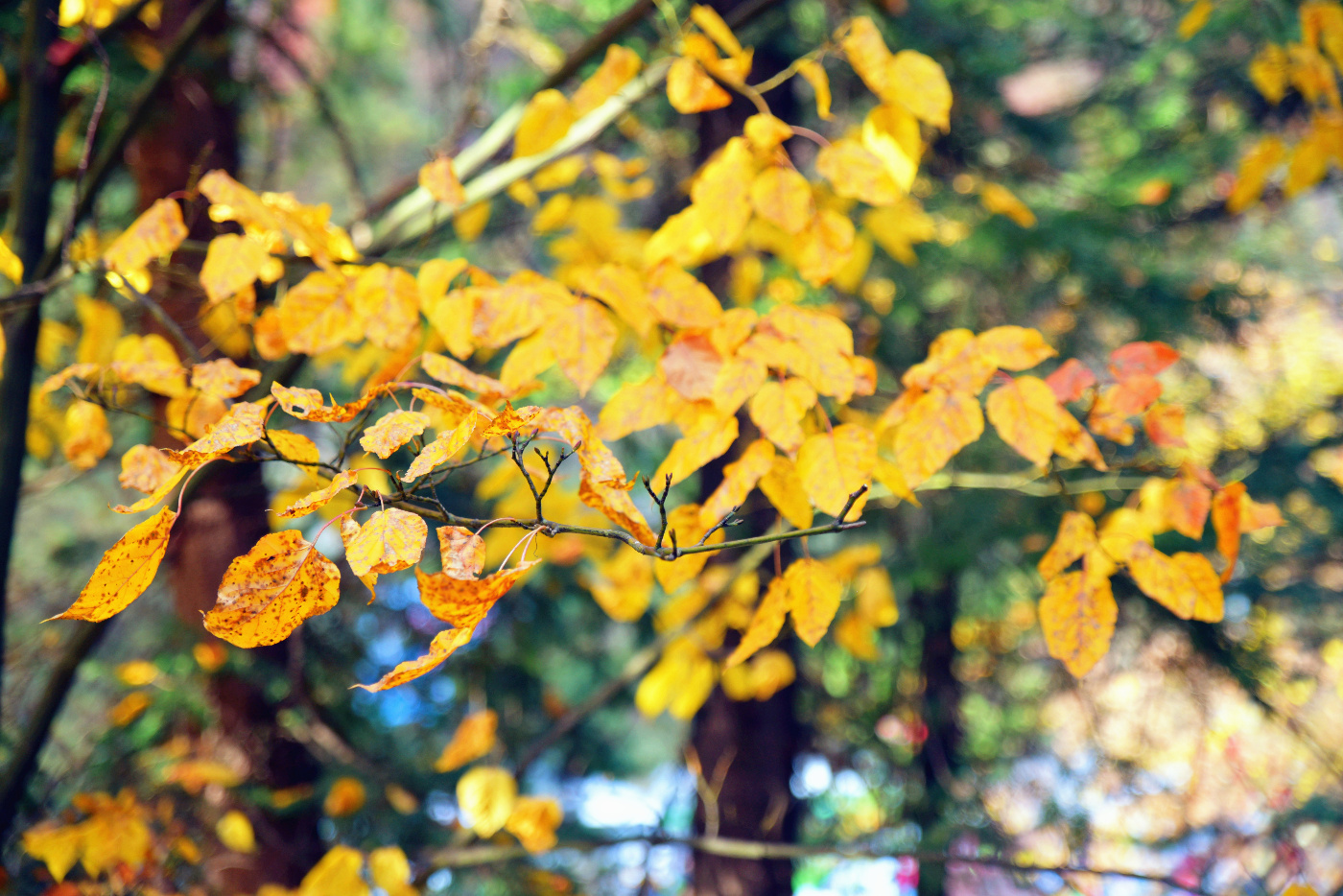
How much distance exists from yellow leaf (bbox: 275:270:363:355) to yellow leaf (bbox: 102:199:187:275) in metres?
0.16

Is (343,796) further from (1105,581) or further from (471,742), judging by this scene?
(1105,581)

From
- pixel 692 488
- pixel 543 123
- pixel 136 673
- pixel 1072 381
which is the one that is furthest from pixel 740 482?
pixel 692 488

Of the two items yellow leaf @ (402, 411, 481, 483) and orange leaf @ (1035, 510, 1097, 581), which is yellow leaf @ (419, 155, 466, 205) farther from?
orange leaf @ (1035, 510, 1097, 581)

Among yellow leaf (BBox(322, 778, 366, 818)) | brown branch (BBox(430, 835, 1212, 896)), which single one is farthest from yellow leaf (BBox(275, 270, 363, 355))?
yellow leaf (BBox(322, 778, 366, 818))

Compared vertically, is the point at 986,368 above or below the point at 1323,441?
above

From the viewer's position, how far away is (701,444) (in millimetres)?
925

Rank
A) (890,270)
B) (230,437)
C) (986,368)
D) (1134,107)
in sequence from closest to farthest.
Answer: (230,437) → (986,368) → (890,270) → (1134,107)

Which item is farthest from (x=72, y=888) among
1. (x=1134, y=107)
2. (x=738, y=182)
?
(x=1134, y=107)

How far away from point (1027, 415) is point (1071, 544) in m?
0.18

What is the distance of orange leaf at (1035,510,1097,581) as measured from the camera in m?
1.00

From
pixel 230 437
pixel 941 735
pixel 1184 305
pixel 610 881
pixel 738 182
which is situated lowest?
pixel 610 881

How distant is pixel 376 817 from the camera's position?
224cm

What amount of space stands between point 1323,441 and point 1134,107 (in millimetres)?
2236

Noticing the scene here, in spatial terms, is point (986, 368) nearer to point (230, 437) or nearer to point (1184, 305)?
point (230, 437)
